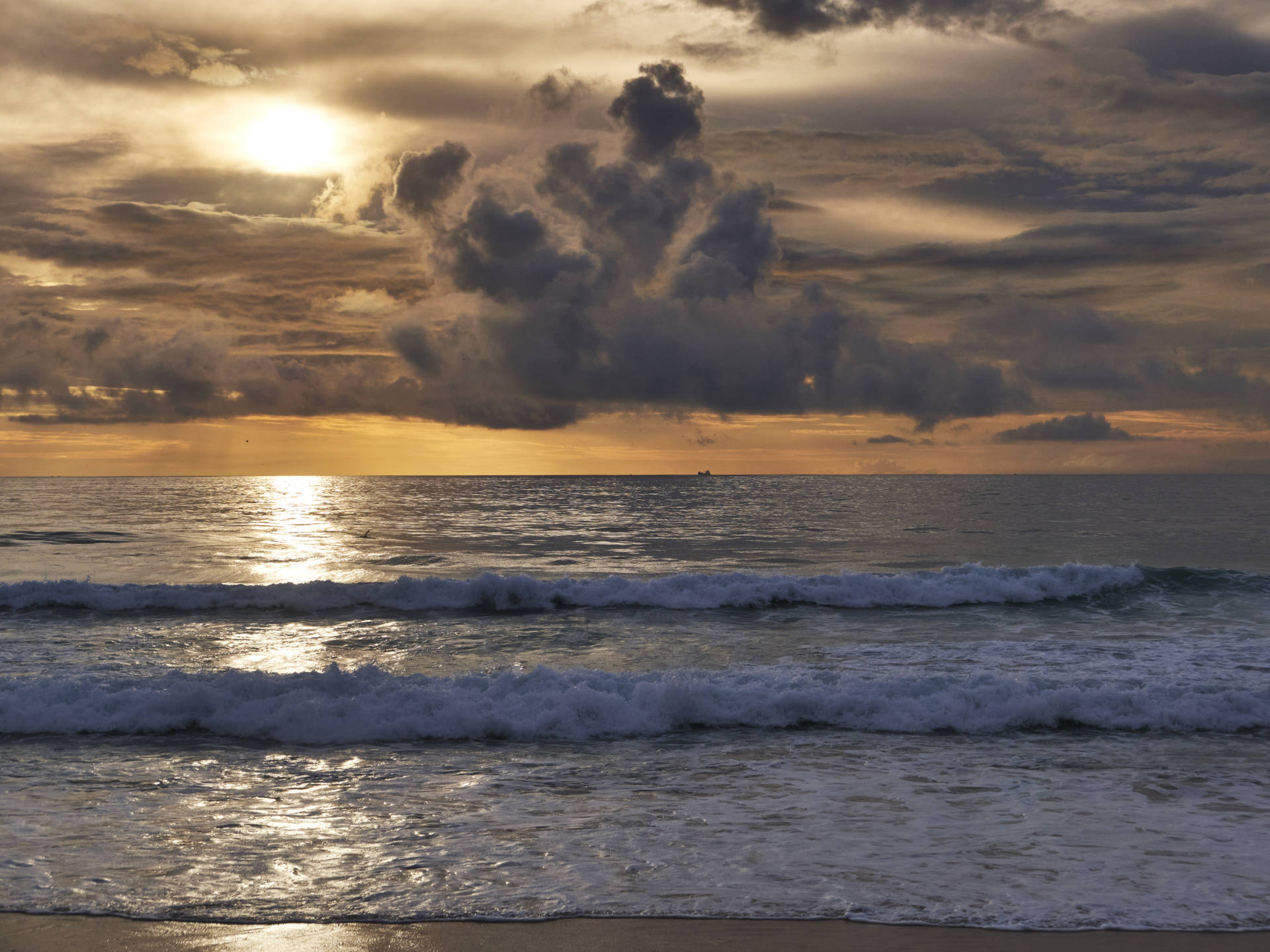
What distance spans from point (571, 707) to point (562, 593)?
13542 millimetres

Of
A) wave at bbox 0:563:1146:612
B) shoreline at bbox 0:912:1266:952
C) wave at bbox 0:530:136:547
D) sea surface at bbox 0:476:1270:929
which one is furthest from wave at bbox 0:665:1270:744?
wave at bbox 0:530:136:547

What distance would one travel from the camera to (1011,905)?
7.48 meters

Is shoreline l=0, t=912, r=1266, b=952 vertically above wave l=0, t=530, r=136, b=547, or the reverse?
shoreline l=0, t=912, r=1266, b=952

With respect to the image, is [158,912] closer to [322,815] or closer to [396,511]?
[322,815]

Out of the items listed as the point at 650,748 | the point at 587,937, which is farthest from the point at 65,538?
the point at 587,937

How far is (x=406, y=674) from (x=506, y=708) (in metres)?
4.14

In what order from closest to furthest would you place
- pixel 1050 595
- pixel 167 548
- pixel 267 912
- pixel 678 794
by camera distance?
pixel 267 912 < pixel 678 794 < pixel 1050 595 < pixel 167 548

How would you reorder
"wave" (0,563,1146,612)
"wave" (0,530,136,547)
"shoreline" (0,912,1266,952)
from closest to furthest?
"shoreline" (0,912,1266,952), "wave" (0,563,1146,612), "wave" (0,530,136,547)

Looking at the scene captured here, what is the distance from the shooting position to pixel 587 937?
22.9ft

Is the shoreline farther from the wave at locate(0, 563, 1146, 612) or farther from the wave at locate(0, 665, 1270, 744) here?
the wave at locate(0, 563, 1146, 612)

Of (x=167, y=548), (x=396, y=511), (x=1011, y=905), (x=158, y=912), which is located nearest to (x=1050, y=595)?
(x=1011, y=905)

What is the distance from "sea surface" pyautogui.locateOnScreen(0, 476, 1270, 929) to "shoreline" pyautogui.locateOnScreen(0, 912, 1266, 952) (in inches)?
7.9

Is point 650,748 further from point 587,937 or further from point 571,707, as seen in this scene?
point 587,937

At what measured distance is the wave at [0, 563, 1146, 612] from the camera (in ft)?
86.5
